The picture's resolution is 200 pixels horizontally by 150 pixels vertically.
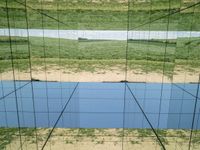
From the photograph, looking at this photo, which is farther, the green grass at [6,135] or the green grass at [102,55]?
the green grass at [102,55]

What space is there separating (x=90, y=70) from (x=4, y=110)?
1268 cm

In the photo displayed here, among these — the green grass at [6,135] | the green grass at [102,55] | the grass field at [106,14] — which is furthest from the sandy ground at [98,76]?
the green grass at [6,135]

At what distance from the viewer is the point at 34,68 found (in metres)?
23.8

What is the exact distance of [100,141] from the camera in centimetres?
1195

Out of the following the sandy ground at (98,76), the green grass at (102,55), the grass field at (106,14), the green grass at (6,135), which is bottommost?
the green grass at (6,135)

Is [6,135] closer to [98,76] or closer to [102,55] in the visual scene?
[98,76]

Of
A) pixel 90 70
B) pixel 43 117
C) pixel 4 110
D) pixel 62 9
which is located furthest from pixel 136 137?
pixel 62 9

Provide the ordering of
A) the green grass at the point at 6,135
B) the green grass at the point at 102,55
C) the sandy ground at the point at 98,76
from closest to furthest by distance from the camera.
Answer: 1. the green grass at the point at 6,135
2. the sandy ground at the point at 98,76
3. the green grass at the point at 102,55

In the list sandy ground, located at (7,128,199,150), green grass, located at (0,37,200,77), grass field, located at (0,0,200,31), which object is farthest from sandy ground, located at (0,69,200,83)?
sandy ground, located at (7,128,199,150)

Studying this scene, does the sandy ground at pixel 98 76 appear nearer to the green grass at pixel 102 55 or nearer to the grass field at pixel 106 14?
the green grass at pixel 102 55

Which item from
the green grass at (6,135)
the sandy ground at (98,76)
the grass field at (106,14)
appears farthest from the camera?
the grass field at (106,14)

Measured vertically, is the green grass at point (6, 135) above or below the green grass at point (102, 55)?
below

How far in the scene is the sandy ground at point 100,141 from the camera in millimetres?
11391

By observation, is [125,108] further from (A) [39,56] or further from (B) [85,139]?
(A) [39,56]
